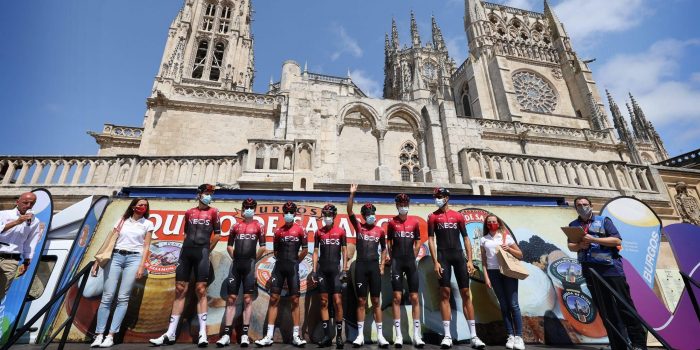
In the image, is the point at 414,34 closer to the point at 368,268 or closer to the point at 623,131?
the point at 623,131

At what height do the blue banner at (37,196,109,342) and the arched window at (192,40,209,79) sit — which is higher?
the arched window at (192,40,209,79)

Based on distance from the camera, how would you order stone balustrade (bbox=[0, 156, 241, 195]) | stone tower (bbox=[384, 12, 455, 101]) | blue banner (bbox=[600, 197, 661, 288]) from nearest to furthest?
blue banner (bbox=[600, 197, 661, 288]) → stone balustrade (bbox=[0, 156, 241, 195]) → stone tower (bbox=[384, 12, 455, 101])

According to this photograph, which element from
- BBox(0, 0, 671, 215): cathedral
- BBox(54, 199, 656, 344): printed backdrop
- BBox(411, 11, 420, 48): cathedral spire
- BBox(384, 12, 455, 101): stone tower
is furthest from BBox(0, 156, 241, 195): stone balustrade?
BBox(411, 11, 420, 48): cathedral spire

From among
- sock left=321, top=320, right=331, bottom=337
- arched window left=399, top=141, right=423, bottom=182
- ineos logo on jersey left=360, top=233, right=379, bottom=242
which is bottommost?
sock left=321, top=320, right=331, bottom=337

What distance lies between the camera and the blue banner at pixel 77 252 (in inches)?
183

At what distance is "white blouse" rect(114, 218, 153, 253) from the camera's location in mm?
4535

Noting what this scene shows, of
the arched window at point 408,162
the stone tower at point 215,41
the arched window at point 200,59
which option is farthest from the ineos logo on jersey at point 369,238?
the arched window at point 200,59

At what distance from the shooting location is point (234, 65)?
29.4 meters

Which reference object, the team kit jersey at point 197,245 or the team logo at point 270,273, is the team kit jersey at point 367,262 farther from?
the team kit jersey at point 197,245

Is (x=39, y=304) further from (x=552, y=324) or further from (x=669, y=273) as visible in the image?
(x=669, y=273)

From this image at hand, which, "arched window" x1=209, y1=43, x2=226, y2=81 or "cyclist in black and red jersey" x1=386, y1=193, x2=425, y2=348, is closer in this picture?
"cyclist in black and red jersey" x1=386, y1=193, x2=425, y2=348

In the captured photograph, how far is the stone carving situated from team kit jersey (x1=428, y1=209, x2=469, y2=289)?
2893 centimetres

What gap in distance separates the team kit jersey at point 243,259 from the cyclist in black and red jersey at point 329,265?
0.94 m

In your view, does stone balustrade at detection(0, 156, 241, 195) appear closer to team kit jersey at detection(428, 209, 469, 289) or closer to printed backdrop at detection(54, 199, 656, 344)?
printed backdrop at detection(54, 199, 656, 344)
